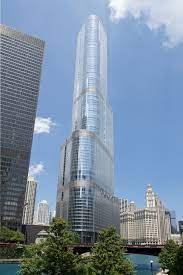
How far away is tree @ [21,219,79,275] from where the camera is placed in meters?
45.8

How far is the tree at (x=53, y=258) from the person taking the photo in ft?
150

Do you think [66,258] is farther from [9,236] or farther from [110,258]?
[9,236]

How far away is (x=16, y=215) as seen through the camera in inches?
7825

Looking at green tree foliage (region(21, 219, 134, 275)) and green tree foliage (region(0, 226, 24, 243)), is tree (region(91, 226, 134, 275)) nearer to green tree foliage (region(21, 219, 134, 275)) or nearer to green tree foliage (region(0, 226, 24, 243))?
green tree foliage (region(21, 219, 134, 275))

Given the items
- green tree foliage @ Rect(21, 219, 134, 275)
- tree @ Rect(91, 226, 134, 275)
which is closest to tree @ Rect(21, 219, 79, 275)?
green tree foliage @ Rect(21, 219, 134, 275)

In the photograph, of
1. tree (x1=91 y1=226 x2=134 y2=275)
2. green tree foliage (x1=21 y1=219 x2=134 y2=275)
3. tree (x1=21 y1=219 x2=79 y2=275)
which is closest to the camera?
tree (x1=21 y1=219 x2=79 y2=275)

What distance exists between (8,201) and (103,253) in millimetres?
156130

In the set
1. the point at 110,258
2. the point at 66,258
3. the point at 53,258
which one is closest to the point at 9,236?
the point at 110,258

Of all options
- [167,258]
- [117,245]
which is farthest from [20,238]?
[117,245]

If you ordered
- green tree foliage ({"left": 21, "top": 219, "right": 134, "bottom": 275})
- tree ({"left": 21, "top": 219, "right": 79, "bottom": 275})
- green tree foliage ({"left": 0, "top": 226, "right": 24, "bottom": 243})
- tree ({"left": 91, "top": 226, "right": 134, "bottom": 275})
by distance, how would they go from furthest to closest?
1. green tree foliage ({"left": 0, "top": 226, "right": 24, "bottom": 243})
2. tree ({"left": 91, "top": 226, "right": 134, "bottom": 275})
3. green tree foliage ({"left": 21, "top": 219, "right": 134, "bottom": 275})
4. tree ({"left": 21, "top": 219, "right": 79, "bottom": 275})

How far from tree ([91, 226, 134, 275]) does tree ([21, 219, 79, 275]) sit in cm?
436

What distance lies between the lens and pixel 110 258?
52250mm

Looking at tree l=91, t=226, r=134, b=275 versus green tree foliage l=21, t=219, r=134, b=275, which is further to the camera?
tree l=91, t=226, r=134, b=275

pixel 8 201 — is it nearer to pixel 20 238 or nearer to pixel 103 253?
pixel 20 238
